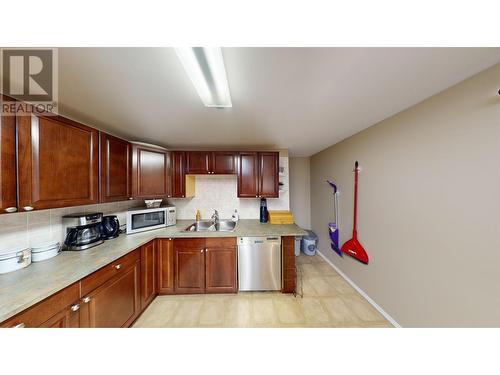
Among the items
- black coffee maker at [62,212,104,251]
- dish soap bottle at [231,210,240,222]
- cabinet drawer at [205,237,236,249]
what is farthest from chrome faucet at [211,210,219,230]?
black coffee maker at [62,212,104,251]

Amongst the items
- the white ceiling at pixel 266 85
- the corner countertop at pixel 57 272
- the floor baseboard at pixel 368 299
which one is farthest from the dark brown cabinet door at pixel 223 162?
the floor baseboard at pixel 368 299

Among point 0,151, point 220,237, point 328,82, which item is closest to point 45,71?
point 0,151

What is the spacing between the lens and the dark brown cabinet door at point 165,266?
1.92 m

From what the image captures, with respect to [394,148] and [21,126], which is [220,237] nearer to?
[21,126]

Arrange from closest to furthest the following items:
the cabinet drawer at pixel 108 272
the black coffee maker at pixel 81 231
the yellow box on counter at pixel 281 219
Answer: the cabinet drawer at pixel 108 272 → the black coffee maker at pixel 81 231 → the yellow box on counter at pixel 281 219

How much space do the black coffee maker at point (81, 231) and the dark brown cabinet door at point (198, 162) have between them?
47.2 inches

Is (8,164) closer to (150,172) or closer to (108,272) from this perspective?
(108,272)

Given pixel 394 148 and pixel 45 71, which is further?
pixel 394 148

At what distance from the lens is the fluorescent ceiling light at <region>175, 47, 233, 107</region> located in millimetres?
709

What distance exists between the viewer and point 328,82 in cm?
101

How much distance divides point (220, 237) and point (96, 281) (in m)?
1.12

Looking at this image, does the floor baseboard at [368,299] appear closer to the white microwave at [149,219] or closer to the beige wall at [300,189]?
the beige wall at [300,189]

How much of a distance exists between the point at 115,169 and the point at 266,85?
5.89 feet
